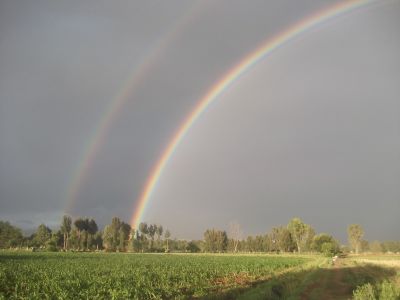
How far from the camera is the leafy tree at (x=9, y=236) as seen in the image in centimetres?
15905

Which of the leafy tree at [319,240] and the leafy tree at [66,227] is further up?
the leafy tree at [66,227]

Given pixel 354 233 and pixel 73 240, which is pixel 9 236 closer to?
pixel 73 240

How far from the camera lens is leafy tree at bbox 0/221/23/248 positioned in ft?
522

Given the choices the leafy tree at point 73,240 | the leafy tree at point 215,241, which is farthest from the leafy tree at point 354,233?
the leafy tree at point 73,240

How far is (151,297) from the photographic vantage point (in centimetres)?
2225

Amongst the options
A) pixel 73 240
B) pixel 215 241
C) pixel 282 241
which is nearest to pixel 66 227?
pixel 73 240

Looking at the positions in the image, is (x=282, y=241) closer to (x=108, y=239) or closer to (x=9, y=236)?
(x=108, y=239)

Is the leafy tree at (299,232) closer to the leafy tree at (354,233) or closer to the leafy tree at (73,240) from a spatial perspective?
the leafy tree at (354,233)

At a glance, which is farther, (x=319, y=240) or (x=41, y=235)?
(x=41, y=235)

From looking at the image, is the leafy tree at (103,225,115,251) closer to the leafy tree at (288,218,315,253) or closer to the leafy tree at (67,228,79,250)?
the leafy tree at (67,228,79,250)

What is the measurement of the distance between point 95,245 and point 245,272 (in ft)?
428

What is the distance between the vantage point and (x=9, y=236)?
161 metres

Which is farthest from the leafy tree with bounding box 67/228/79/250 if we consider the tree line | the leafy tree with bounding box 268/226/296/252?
the leafy tree with bounding box 268/226/296/252

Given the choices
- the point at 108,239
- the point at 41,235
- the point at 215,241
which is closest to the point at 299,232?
the point at 215,241
